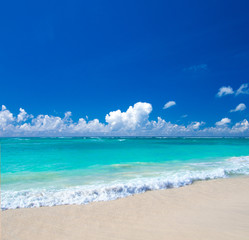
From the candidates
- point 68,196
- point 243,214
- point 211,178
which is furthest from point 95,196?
point 211,178

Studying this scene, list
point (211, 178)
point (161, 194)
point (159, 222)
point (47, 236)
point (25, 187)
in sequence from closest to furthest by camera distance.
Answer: point (47, 236), point (159, 222), point (161, 194), point (25, 187), point (211, 178)

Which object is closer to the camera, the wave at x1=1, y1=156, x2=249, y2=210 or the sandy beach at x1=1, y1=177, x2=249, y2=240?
the sandy beach at x1=1, y1=177, x2=249, y2=240

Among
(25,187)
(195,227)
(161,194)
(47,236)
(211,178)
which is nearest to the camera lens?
(47,236)

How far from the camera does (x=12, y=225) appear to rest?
15.0 ft

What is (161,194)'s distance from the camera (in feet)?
22.9

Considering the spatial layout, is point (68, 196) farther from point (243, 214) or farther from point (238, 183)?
point (238, 183)

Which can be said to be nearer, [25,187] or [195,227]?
[195,227]

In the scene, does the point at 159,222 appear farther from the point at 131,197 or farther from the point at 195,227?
the point at 131,197

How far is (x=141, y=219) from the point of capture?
16.1ft

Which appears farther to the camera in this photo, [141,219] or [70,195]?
[70,195]

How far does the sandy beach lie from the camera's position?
13.6 feet

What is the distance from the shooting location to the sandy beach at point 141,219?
4137mm

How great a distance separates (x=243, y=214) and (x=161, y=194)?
2.66 meters

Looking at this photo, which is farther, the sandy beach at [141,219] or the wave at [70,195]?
the wave at [70,195]
